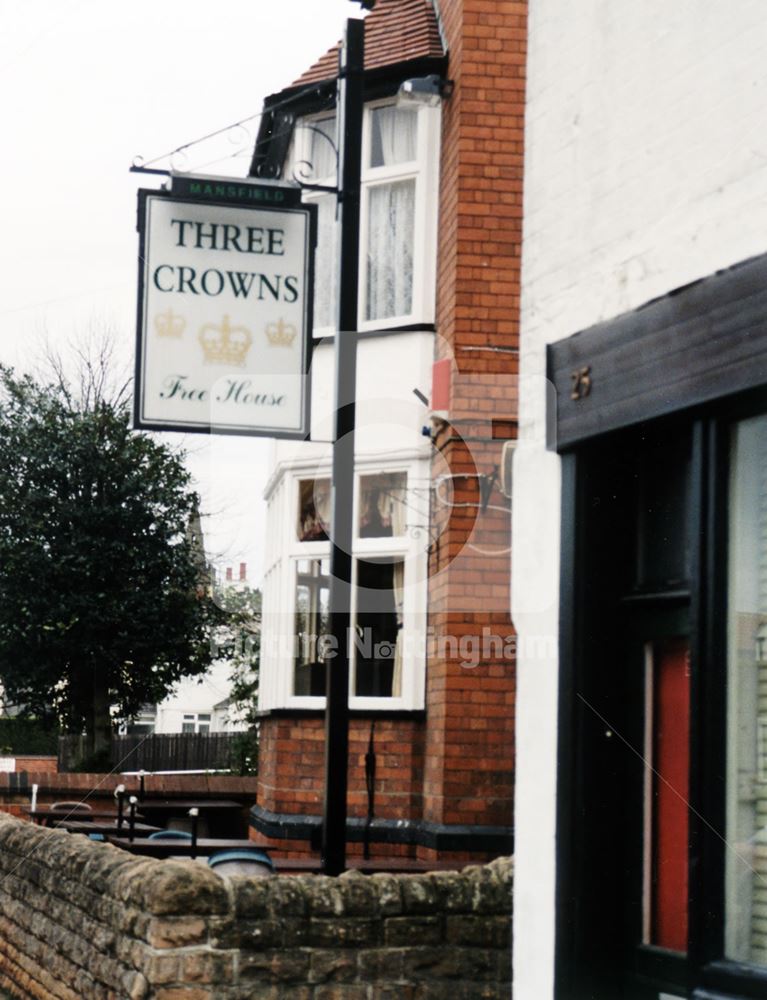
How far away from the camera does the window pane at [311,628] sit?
1255 cm

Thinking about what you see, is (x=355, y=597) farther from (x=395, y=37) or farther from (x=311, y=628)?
(x=395, y=37)

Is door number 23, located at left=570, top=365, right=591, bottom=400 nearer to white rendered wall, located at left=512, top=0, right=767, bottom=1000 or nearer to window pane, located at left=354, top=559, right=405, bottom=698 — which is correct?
white rendered wall, located at left=512, top=0, right=767, bottom=1000

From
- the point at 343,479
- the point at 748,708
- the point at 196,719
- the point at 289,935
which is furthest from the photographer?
the point at 196,719

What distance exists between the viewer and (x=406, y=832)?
11.6 m

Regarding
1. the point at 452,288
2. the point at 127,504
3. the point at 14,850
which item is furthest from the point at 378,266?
the point at 127,504

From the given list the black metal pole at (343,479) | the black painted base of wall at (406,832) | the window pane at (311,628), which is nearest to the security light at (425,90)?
the black metal pole at (343,479)

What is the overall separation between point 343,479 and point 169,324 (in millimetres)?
1326

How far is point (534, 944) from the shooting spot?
19.2ft

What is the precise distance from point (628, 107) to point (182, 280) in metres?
3.81

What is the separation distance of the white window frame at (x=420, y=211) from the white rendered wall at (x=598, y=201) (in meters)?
5.82

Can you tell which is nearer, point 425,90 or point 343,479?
point 343,479

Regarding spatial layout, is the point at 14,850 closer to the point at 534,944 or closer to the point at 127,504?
the point at 534,944

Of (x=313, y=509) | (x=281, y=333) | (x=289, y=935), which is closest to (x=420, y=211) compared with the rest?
(x=313, y=509)

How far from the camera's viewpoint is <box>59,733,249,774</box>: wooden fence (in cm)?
3103
